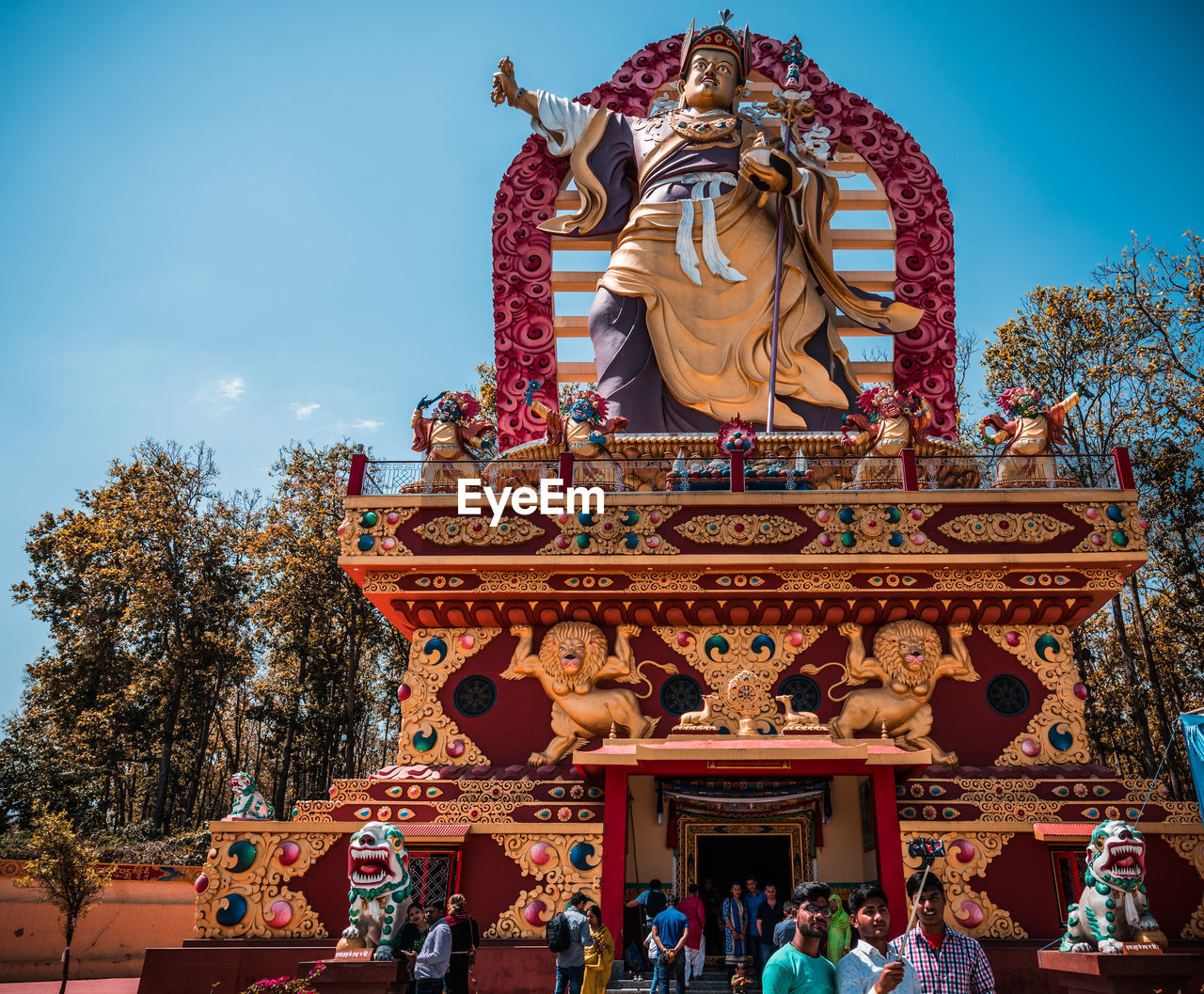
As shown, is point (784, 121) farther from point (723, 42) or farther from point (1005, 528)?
point (1005, 528)

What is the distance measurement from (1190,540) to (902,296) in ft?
26.1

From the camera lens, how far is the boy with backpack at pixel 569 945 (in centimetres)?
777

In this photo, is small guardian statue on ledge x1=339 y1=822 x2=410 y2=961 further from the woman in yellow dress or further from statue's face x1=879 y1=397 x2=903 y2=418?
statue's face x1=879 y1=397 x2=903 y2=418

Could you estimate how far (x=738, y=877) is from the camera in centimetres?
1340

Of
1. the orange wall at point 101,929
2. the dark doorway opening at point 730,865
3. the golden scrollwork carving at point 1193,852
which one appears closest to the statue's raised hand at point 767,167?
the dark doorway opening at point 730,865

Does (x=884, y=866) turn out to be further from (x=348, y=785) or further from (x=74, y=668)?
(x=74, y=668)

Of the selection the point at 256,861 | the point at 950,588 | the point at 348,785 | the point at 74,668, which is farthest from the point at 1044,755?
the point at 74,668

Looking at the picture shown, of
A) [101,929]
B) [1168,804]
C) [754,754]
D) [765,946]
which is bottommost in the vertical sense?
[101,929]

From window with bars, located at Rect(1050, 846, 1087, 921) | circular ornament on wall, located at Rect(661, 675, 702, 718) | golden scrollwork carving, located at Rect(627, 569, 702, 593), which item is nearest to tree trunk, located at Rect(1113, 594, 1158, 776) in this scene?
window with bars, located at Rect(1050, 846, 1087, 921)

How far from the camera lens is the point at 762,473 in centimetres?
1256

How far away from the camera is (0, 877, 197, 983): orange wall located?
14.5 m

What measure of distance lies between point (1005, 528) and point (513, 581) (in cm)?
607

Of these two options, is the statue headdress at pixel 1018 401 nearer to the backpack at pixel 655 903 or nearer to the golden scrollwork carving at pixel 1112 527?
the golden scrollwork carving at pixel 1112 527

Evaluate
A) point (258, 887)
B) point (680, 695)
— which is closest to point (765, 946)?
point (680, 695)
